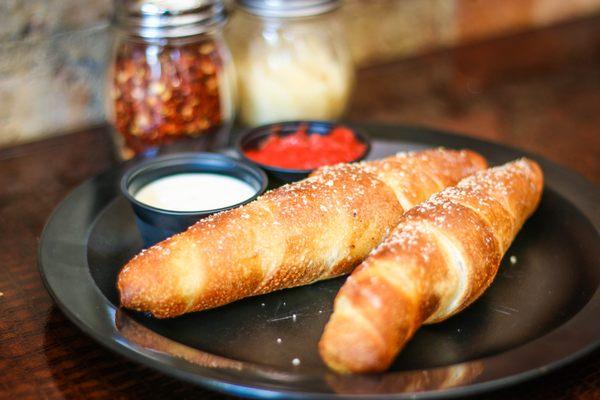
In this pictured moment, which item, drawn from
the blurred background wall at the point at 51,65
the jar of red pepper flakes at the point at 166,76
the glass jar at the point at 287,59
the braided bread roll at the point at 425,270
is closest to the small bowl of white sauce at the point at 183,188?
the jar of red pepper flakes at the point at 166,76

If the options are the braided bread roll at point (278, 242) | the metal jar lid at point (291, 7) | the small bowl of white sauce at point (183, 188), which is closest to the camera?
the braided bread roll at point (278, 242)

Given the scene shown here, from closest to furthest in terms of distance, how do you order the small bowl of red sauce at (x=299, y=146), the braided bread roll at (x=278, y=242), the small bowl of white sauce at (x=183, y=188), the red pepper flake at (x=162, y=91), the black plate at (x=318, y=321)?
the black plate at (x=318, y=321)
the braided bread roll at (x=278, y=242)
the small bowl of white sauce at (x=183, y=188)
the small bowl of red sauce at (x=299, y=146)
the red pepper flake at (x=162, y=91)

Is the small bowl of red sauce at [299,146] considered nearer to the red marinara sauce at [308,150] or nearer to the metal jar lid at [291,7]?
the red marinara sauce at [308,150]

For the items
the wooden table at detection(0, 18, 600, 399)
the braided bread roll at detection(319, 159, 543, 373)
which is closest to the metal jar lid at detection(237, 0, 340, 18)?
the wooden table at detection(0, 18, 600, 399)

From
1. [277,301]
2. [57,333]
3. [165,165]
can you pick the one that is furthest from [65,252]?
[277,301]

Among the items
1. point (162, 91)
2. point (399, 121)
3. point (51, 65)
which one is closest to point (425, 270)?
point (162, 91)

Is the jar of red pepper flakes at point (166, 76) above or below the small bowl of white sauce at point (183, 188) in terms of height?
above

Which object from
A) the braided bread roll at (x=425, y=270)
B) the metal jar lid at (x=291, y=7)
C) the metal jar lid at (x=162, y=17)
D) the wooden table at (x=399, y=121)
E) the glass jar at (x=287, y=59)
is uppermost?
the metal jar lid at (x=162, y=17)
